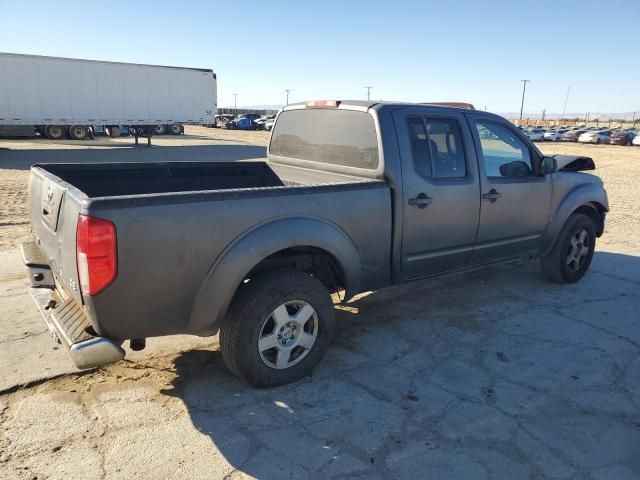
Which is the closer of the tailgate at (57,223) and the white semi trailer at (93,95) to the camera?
the tailgate at (57,223)

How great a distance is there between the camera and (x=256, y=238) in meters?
3.00

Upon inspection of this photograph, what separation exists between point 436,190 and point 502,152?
1.11 m

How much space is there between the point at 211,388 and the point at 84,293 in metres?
1.14

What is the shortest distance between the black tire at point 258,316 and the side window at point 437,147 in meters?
1.39

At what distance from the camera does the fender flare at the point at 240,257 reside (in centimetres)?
291

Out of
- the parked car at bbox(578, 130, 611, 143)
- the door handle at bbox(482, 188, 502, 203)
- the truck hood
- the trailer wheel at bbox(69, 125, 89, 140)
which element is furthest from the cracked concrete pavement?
the parked car at bbox(578, 130, 611, 143)

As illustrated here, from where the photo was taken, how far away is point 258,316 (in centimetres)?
312

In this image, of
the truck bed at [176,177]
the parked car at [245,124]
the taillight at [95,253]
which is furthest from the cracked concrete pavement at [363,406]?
the parked car at [245,124]

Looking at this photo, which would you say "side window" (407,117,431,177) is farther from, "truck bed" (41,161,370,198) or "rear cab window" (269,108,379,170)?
"truck bed" (41,161,370,198)

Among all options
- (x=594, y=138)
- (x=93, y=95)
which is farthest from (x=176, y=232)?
(x=594, y=138)

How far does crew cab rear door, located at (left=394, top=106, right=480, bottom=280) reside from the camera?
3.89 metres

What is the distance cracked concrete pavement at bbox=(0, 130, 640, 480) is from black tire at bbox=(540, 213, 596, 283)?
0.86 m

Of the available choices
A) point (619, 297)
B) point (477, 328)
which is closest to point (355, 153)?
point (477, 328)

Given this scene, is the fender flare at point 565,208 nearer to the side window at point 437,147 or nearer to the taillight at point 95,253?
the side window at point 437,147
